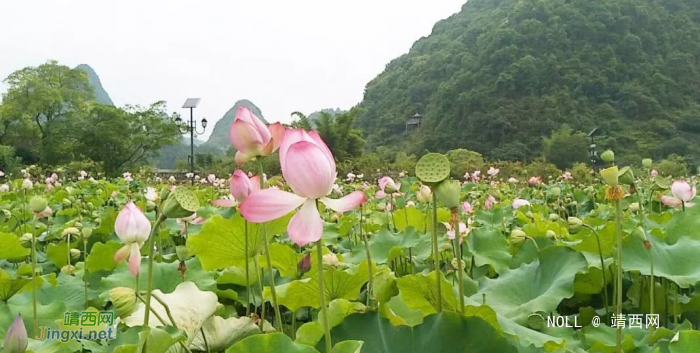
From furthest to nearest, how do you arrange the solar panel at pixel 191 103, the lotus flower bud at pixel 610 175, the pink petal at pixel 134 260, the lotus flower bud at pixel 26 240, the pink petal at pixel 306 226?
the solar panel at pixel 191 103
the lotus flower bud at pixel 26 240
the lotus flower bud at pixel 610 175
the pink petal at pixel 134 260
the pink petal at pixel 306 226

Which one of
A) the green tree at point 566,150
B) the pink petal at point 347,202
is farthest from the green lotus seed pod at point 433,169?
the green tree at point 566,150

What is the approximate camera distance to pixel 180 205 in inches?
23.7

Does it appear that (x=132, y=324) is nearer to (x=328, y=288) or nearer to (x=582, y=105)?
(x=328, y=288)

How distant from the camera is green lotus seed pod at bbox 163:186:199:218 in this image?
60 centimetres

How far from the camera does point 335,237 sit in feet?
5.68

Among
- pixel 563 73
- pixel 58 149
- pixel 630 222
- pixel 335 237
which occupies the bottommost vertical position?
pixel 58 149

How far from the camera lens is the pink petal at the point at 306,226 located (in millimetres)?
441

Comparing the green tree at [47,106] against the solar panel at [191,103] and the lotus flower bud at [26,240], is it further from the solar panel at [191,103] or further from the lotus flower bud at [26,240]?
the lotus flower bud at [26,240]

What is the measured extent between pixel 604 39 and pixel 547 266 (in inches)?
1482

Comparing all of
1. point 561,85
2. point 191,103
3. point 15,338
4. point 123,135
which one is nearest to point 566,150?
point 561,85

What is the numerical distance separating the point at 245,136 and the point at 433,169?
22 centimetres

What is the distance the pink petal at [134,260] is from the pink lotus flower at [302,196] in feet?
0.71

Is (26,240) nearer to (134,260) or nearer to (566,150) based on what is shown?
(134,260)

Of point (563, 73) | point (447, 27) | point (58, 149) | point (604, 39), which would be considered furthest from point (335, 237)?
point (447, 27)
